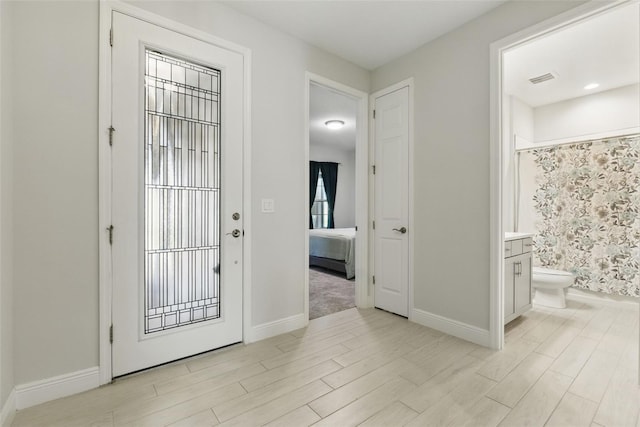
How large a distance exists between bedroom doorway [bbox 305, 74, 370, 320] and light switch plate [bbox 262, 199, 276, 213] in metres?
0.38

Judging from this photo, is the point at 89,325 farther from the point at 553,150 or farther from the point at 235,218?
the point at 553,150

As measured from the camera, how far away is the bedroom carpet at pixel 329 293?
10.6 ft

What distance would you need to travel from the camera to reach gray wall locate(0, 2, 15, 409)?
1416mm

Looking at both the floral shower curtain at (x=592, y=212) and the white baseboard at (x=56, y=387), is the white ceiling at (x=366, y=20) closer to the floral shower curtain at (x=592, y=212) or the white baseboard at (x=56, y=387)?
the floral shower curtain at (x=592, y=212)

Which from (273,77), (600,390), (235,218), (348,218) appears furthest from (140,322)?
(348,218)

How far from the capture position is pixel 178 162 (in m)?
2.09

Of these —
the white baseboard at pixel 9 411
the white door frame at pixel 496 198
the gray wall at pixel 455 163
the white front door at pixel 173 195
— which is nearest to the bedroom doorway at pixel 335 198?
the gray wall at pixel 455 163

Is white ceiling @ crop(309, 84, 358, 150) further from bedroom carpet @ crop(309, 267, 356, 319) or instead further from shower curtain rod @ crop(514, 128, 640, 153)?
shower curtain rod @ crop(514, 128, 640, 153)

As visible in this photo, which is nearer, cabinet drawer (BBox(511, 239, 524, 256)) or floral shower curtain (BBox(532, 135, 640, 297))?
cabinet drawer (BBox(511, 239, 524, 256))

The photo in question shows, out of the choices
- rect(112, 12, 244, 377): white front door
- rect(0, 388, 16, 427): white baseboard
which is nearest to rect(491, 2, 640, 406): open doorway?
rect(112, 12, 244, 377): white front door

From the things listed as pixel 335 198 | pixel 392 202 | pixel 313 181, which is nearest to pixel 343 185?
pixel 335 198

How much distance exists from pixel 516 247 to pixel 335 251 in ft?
9.20

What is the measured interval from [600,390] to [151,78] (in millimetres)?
3542

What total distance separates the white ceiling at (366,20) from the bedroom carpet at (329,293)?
2800 mm
